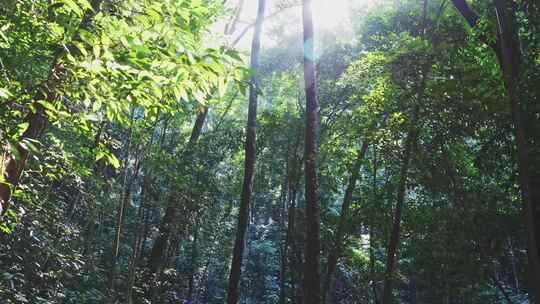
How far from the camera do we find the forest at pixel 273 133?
2227 mm

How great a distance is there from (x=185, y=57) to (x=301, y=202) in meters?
17.6

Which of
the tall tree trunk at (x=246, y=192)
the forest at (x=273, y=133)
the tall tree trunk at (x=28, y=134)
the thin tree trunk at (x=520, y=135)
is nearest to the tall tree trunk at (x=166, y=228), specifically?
the forest at (x=273, y=133)

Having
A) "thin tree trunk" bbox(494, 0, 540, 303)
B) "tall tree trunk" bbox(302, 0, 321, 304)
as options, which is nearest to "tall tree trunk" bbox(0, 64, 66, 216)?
"thin tree trunk" bbox(494, 0, 540, 303)

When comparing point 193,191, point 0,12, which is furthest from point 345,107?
point 0,12

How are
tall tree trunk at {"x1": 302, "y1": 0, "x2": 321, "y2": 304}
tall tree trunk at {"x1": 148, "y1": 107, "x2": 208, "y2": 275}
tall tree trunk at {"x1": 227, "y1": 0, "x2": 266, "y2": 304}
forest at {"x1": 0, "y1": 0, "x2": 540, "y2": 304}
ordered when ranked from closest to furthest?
1. forest at {"x1": 0, "y1": 0, "x2": 540, "y2": 304}
2. tall tree trunk at {"x1": 302, "y1": 0, "x2": 321, "y2": 304}
3. tall tree trunk at {"x1": 227, "y1": 0, "x2": 266, "y2": 304}
4. tall tree trunk at {"x1": 148, "y1": 107, "x2": 208, "y2": 275}

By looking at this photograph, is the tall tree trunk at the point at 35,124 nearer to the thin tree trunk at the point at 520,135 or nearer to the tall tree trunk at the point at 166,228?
the thin tree trunk at the point at 520,135

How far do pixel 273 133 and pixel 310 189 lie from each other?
22.4ft

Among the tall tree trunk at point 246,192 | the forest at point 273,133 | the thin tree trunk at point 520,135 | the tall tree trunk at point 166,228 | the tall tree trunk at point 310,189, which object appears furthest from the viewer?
the tall tree trunk at point 166,228

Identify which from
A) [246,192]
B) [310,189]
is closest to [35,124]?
[310,189]

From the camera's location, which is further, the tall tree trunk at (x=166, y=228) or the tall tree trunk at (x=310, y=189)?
the tall tree trunk at (x=166, y=228)

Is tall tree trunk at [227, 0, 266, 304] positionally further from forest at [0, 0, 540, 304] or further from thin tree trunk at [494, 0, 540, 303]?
thin tree trunk at [494, 0, 540, 303]

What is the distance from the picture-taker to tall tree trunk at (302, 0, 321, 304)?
267 inches

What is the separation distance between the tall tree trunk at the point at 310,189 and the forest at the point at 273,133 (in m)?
0.03

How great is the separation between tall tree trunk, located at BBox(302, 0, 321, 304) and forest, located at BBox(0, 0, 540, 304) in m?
0.03
